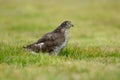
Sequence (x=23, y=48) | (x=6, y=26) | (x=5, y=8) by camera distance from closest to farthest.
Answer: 1. (x=23, y=48)
2. (x=6, y=26)
3. (x=5, y=8)

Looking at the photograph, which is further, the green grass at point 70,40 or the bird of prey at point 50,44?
the bird of prey at point 50,44

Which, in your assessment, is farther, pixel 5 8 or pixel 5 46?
pixel 5 8

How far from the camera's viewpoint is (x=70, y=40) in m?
23.9

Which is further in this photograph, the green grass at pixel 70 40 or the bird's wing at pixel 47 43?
the bird's wing at pixel 47 43

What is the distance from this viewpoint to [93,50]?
16.4 meters

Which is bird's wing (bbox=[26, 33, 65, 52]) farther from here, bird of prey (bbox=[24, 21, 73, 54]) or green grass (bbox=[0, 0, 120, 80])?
green grass (bbox=[0, 0, 120, 80])

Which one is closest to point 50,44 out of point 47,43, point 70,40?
point 47,43

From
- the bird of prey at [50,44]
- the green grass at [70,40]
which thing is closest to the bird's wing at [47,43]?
the bird of prey at [50,44]

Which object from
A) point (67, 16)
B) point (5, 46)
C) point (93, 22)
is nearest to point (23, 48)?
point (5, 46)

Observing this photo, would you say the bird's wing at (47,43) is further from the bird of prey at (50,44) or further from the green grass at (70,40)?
the green grass at (70,40)

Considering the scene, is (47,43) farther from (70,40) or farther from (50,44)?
(70,40)

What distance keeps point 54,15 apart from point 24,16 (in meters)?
2.37

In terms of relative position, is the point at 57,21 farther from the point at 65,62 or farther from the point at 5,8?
the point at 65,62

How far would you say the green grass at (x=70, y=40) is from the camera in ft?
38.6
